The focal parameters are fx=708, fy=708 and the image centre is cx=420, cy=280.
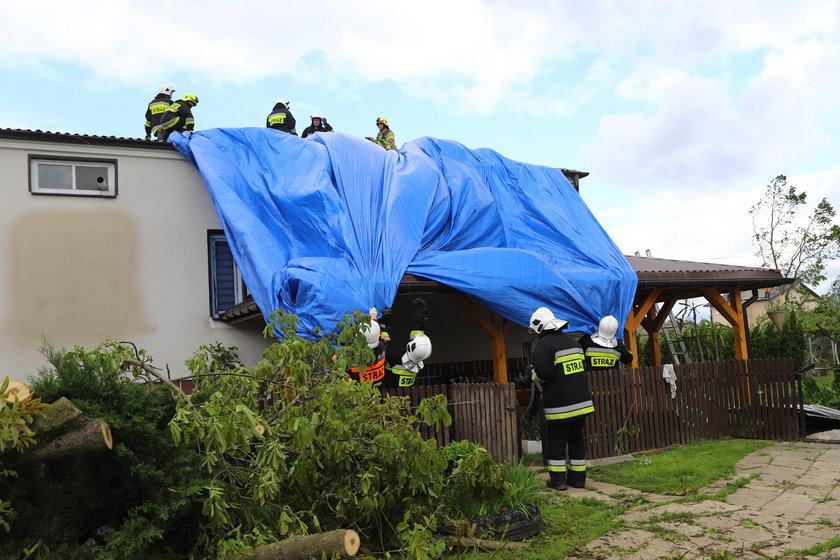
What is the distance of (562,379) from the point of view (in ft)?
24.2

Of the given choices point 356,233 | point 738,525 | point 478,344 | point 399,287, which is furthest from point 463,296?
point 738,525

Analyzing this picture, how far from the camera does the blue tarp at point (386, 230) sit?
355 inches

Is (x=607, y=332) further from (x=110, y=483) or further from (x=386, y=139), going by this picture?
(x=386, y=139)

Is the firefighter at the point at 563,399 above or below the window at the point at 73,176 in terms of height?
below

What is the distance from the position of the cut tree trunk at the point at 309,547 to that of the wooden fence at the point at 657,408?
12.0ft

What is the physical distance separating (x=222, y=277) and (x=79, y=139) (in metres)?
2.87

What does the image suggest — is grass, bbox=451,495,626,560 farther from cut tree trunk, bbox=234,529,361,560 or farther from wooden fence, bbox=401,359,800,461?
wooden fence, bbox=401,359,800,461

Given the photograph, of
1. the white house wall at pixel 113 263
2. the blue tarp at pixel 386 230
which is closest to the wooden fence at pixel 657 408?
the blue tarp at pixel 386 230

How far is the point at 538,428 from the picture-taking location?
9.74 m

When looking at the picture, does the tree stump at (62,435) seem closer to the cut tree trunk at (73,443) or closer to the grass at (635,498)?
the cut tree trunk at (73,443)

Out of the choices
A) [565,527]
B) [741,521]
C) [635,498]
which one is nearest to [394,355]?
[635,498]

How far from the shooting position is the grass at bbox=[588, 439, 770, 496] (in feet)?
23.5

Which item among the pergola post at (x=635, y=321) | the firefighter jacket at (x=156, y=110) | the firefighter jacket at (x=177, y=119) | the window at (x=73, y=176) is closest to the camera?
the window at (x=73, y=176)

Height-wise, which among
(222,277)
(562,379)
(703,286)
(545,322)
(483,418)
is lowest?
(483,418)
